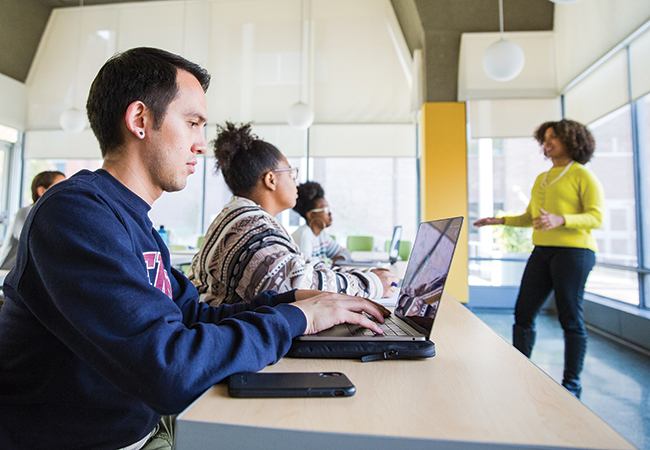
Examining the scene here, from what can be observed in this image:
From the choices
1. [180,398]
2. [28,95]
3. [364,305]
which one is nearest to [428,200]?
[364,305]

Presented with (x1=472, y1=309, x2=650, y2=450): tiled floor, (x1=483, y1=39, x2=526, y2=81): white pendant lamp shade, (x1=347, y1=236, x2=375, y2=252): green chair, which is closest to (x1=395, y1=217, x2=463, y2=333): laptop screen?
(x1=472, y1=309, x2=650, y2=450): tiled floor

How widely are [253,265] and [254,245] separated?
0.06 m

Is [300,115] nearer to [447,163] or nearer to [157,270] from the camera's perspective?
[447,163]

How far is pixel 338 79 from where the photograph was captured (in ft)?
24.3

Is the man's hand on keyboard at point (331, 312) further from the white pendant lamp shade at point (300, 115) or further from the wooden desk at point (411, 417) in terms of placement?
the white pendant lamp shade at point (300, 115)

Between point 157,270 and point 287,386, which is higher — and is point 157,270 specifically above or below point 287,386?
above

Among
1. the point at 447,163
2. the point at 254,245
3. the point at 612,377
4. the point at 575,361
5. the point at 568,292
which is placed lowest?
the point at 612,377

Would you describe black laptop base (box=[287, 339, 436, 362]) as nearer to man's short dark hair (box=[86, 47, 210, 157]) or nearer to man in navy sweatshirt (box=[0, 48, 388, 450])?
man in navy sweatshirt (box=[0, 48, 388, 450])

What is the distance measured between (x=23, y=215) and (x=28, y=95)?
20.1ft

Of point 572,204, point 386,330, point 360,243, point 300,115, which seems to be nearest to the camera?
point 386,330

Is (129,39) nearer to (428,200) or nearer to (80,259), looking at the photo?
(428,200)

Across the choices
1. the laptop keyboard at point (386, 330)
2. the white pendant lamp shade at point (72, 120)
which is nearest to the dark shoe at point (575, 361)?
the laptop keyboard at point (386, 330)

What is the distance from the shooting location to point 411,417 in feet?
1.98

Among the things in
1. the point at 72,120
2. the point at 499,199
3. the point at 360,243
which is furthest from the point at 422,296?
the point at 72,120
